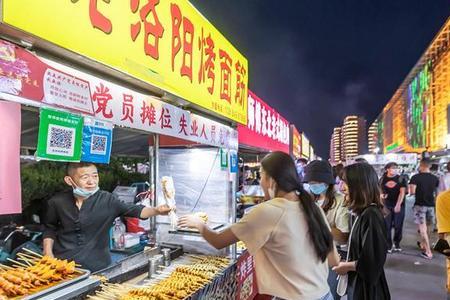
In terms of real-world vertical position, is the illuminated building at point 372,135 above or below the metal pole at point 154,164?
above

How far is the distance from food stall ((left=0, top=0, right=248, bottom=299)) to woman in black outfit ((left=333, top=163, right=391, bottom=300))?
47.1 inches

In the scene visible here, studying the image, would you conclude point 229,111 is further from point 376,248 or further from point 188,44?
point 376,248

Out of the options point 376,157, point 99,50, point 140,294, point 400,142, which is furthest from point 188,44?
point 400,142

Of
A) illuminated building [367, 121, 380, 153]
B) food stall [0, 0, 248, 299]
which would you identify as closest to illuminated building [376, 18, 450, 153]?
food stall [0, 0, 248, 299]

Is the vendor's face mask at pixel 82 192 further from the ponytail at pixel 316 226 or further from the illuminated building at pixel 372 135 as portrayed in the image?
the illuminated building at pixel 372 135

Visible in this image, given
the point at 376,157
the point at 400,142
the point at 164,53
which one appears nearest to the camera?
the point at 164,53

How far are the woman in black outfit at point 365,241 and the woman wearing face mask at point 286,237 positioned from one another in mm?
756

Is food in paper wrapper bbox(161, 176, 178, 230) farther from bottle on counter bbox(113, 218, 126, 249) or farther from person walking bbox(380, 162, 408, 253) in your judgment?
person walking bbox(380, 162, 408, 253)

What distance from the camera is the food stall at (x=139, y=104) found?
5.69 ft

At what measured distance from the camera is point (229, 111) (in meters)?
4.27

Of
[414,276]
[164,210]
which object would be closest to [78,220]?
[164,210]

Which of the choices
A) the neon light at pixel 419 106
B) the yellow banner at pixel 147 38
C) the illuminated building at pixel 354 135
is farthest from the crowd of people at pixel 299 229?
the illuminated building at pixel 354 135

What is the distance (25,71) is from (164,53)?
118cm

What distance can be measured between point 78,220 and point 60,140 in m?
1.37
